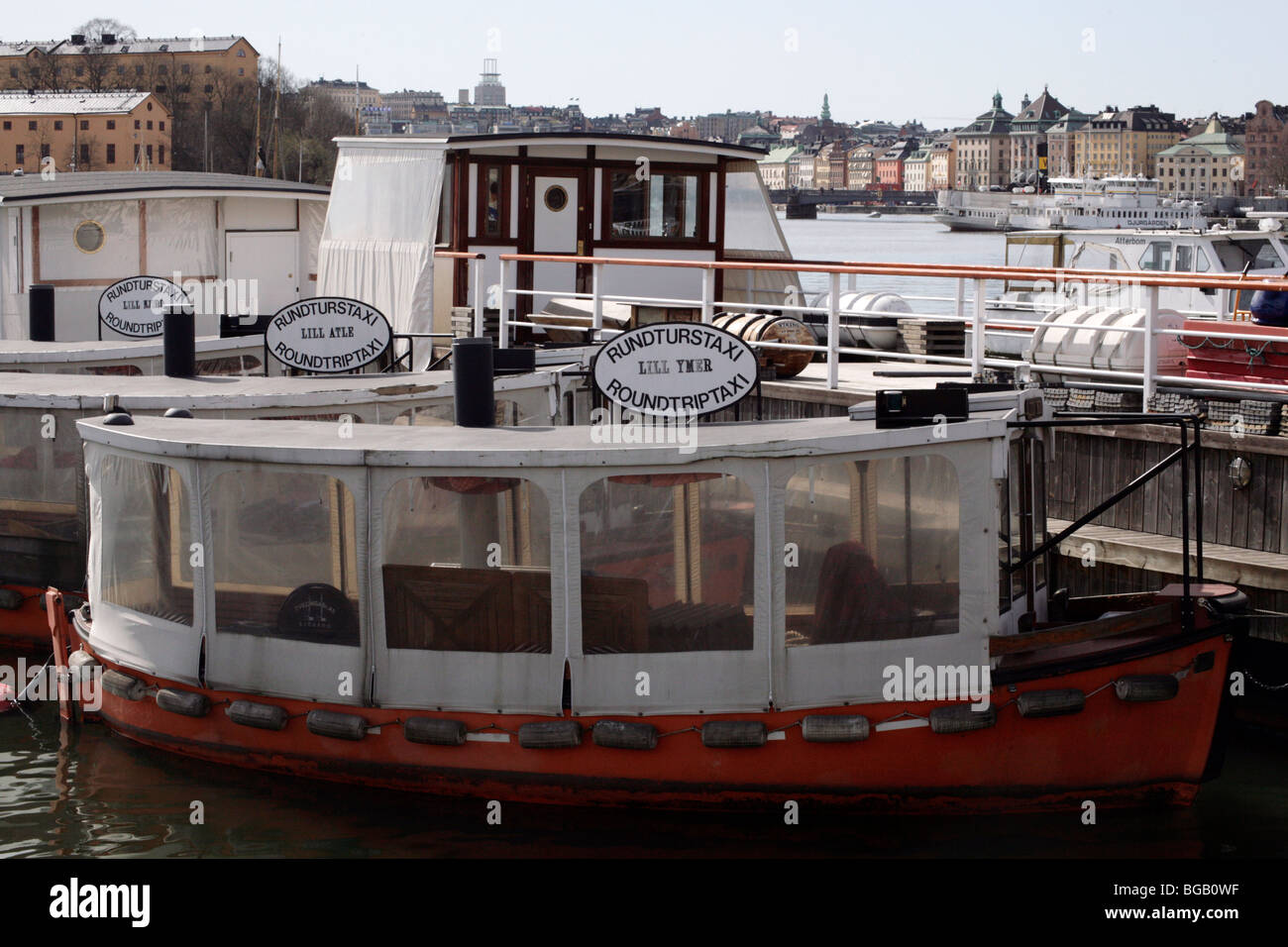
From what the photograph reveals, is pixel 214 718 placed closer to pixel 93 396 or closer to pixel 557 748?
pixel 557 748

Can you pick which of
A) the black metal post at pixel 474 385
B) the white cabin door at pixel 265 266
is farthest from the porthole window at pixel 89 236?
the black metal post at pixel 474 385

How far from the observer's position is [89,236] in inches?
900

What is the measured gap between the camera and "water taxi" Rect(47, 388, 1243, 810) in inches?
344

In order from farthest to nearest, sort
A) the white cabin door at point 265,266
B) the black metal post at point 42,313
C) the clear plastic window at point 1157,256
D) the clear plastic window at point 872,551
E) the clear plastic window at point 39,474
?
the clear plastic window at point 1157,256, the white cabin door at point 265,266, the black metal post at point 42,313, the clear plastic window at point 39,474, the clear plastic window at point 872,551

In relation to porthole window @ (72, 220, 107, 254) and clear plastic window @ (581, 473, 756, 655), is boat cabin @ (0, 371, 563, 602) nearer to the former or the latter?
clear plastic window @ (581, 473, 756, 655)

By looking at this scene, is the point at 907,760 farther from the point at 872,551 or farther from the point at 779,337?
the point at 779,337

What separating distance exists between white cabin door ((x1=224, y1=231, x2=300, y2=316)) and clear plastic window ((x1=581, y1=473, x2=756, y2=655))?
54.9ft

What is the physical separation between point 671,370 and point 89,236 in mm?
15479

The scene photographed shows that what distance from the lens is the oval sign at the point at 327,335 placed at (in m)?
13.9

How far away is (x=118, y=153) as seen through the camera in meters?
104

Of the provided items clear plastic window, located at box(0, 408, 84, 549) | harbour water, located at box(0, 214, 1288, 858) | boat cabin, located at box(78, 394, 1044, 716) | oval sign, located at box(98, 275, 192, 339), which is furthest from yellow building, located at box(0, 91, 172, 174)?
boat cabin, located at box(78, 394, 1044, 716)

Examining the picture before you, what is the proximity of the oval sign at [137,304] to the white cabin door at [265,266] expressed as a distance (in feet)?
19.0

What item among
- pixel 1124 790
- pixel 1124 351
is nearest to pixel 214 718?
pixel 1124 790

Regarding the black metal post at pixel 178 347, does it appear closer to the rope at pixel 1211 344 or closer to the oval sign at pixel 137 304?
the oval sign at pixel 137 304
